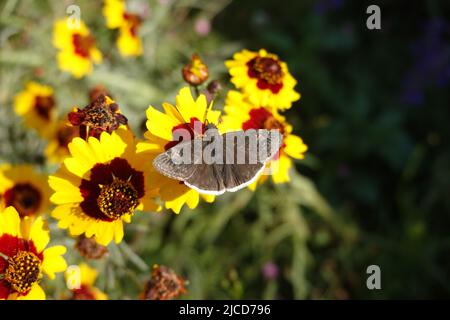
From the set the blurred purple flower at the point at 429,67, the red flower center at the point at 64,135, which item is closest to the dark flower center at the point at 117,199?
the red flower center at the point at 64,135

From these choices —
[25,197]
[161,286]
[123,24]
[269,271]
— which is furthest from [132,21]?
[269,271]

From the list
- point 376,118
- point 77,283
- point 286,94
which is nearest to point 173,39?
point 376,118

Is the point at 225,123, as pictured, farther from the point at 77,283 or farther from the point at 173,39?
the point at 173,39

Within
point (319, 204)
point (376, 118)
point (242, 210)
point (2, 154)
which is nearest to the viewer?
point (2, 154)

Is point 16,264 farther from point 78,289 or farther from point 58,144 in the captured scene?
point 58,144

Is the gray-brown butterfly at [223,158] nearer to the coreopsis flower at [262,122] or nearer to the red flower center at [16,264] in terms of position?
the coreopsis flower at [262,122]
